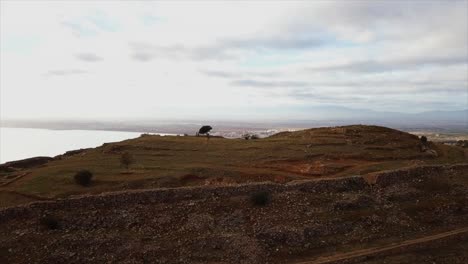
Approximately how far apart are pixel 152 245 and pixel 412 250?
1571 centimetres

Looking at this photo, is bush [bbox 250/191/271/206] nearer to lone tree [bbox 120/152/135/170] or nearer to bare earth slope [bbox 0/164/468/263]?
bare earth slope [bbox 0/164/468/263]

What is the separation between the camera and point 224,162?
42312 millimetres

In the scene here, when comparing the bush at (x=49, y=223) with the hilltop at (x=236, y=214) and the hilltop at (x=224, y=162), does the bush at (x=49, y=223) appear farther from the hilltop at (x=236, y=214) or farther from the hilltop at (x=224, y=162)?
the hilltop at (x=224, y=162)

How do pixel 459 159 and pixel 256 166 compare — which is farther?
pixel 459 159

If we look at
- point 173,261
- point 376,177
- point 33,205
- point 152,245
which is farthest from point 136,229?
point 376,177

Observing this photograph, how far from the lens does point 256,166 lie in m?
41.4

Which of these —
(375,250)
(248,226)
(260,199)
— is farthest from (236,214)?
(375,250)

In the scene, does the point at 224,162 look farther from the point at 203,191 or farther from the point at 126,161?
the point at 203,191

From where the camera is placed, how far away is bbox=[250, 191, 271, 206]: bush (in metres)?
30.2

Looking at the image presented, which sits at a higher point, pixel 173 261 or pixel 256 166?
pixel 256 166

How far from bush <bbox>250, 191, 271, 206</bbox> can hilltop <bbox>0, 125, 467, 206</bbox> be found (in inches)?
206

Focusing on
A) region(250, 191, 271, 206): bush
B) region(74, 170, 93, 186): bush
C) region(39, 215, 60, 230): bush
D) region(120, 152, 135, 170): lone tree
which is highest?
region(120, 152, 135, 170): lone tree

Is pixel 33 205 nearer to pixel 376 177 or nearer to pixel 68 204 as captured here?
pixel 68 204

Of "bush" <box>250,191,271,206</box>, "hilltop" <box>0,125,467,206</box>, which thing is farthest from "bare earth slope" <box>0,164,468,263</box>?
"hilltop" <box>0,125,467,206</box>
